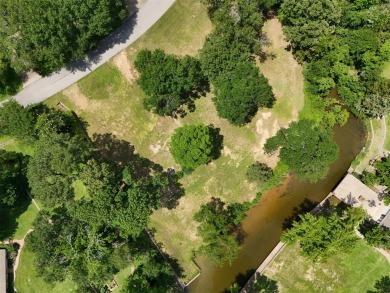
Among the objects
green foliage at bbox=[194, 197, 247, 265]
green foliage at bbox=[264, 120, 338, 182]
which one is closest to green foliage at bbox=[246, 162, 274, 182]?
green foliage at bbox=[264, 120, 338, 182]

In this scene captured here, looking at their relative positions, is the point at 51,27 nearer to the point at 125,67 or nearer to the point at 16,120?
the point at 125,67

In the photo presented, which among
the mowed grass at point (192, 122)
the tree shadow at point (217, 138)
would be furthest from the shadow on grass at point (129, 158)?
the tree shadow at point (217, 138)

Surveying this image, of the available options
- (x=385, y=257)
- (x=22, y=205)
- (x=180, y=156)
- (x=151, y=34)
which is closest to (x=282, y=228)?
(x=385, y=257)

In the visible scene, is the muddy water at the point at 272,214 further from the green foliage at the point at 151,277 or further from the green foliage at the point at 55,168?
the green foliage at the point at 55,168

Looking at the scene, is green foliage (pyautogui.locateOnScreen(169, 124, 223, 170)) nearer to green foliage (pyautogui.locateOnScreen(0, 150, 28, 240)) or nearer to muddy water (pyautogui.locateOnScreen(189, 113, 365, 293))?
muddy water (pyautogui.locateOnScreen(189, 113, 365, 293))

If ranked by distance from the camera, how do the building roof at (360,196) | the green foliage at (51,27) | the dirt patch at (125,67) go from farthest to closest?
the dirt patch at (125,67), the building roof at (360,196), the green foliage at (51,27)

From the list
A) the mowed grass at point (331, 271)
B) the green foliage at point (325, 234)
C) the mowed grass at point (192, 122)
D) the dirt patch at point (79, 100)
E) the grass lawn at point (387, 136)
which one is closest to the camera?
the green foliage at point (325, 234)

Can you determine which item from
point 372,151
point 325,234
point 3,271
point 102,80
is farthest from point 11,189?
point 372,151

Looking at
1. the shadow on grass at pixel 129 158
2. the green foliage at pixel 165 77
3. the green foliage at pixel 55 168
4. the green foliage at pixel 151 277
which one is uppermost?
the green foliage at pixel 165 77
